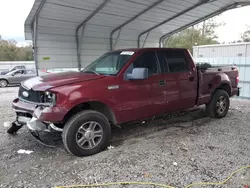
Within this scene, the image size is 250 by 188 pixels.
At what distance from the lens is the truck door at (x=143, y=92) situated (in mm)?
4086

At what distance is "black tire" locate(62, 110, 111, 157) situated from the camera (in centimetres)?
348

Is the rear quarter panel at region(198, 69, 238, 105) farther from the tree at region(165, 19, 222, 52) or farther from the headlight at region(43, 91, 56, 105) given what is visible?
the tree at region(165, 19, 222, 52)

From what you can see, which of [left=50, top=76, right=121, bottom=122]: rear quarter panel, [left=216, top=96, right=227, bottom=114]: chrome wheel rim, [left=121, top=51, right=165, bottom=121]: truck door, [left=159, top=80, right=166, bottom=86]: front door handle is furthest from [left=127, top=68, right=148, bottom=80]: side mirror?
[left=216, top=96, right=227, bottom=114]: chrome wheel rim

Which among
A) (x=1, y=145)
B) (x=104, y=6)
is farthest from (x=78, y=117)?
(x=104, y=6)

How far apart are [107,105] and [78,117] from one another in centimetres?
58

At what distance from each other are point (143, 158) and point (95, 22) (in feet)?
24.3

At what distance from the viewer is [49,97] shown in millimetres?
3424

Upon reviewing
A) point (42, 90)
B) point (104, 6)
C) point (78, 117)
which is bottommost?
point (78, 117)

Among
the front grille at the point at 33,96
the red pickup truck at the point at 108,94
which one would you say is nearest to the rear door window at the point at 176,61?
the red pickup truck at the point at 108,94

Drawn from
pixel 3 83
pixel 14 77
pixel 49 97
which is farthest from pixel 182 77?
pixel 3 83

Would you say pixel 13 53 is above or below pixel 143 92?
above

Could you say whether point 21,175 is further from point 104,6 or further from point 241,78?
point 241,78

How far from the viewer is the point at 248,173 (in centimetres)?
313

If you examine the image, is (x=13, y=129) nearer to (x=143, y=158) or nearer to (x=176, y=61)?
(x=143, y=158)
